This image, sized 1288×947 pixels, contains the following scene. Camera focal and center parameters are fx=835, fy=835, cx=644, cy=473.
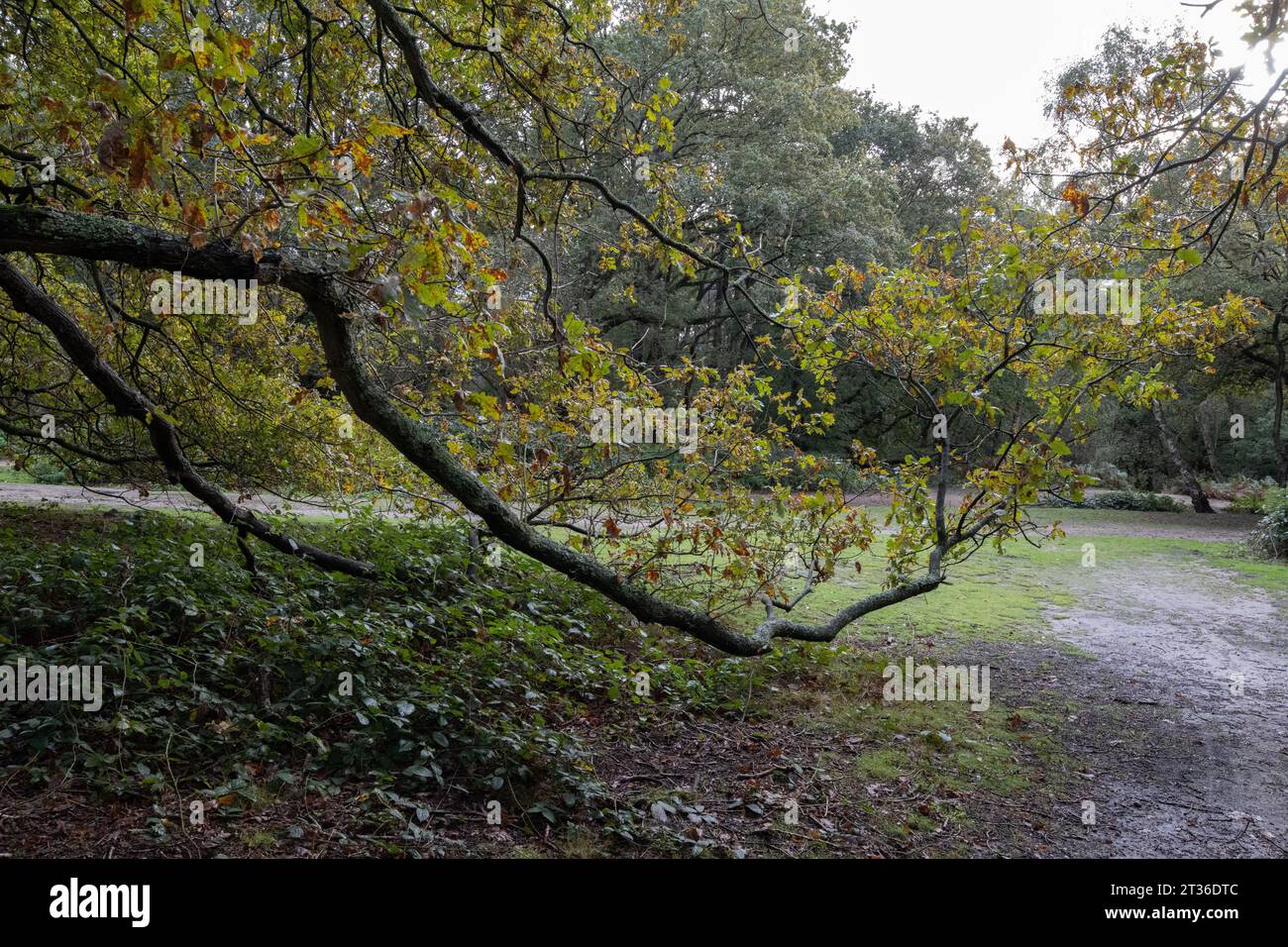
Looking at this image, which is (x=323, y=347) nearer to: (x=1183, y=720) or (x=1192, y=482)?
(x=1183, y=720)

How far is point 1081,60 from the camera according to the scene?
24109mm

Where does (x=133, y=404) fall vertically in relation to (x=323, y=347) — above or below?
below

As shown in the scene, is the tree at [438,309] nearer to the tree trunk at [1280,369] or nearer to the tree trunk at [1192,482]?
the tree trunk at [1280,369]

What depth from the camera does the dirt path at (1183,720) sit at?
15.1ft

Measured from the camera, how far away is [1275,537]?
14.6 metres

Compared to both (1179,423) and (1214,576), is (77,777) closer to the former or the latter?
(1214,576)

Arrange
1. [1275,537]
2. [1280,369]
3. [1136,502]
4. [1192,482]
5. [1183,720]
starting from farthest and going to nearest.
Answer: [1136,502] → [1192,482] → [1280,369] → [1275,537] → [1183,720]

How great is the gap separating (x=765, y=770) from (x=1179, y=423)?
29.1 m

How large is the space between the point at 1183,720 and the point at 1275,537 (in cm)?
1067

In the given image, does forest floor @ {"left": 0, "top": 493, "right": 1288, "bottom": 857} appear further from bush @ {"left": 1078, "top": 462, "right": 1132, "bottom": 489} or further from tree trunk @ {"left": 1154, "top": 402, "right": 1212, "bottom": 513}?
bush @ {"left": 1078, "top": 462, "right": 1132, "bottom": 489}

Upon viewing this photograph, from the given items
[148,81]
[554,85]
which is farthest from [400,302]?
[148,81]

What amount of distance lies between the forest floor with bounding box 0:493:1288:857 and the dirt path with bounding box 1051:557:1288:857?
2cm

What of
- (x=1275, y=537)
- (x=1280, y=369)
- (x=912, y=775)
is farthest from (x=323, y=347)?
(x=1280, y=369)

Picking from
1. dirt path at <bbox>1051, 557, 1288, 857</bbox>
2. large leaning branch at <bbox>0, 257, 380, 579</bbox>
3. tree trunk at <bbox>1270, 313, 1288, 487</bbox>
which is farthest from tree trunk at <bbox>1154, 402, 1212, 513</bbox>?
large leaning branch at <bbox>0, 257, 380, 579</bbox>
